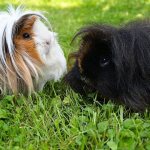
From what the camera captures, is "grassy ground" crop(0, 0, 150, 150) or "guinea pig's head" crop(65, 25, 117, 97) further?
"guinea pig's head" crop(65, 25, 117, 97)

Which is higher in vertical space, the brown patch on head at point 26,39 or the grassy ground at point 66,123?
the brown patch on head at point 26,39

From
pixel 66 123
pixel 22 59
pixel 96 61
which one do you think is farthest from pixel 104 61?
pixel 22 59

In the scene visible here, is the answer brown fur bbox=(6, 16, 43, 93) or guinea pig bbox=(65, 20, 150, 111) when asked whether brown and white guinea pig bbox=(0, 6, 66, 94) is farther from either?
guinea pig bbox=(65, 20, 150, 111)

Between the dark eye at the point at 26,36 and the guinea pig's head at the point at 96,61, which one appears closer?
the guinea pig's head at the point at 96,61

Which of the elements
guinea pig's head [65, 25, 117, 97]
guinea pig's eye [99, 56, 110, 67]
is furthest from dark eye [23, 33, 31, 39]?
guinea pig's eye [99, 56, 110, 67]

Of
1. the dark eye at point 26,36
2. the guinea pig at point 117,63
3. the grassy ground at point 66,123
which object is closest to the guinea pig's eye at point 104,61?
the guinea pig at point 117,63

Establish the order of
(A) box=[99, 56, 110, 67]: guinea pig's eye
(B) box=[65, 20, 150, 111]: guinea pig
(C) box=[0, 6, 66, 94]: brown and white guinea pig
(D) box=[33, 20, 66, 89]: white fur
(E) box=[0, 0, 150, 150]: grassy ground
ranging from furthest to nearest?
(D) box=[33, 20, 66, 89]: white fur → (C) box=[0, 6, 66, 94]: brown and white guinea pig → (A) box=[99, 56, 110, 67]: guinea pig's eye → (B) box=[65, 20, 150, 111]: guinea pig → (E) box=[0, 0, 150, 150]: grassy ground

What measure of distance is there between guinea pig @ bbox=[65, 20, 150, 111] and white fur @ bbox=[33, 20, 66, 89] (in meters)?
0.29

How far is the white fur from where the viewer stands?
3.71 metres

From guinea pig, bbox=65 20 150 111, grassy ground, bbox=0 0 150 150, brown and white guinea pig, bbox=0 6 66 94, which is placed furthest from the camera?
brown and white guinea pig, bbox=0 6 66 94

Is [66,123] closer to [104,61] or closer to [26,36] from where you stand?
[104,61]

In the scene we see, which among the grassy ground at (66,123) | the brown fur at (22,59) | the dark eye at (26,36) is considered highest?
the dark eye at (26,36)

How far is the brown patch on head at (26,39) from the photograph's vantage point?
12.0 ft

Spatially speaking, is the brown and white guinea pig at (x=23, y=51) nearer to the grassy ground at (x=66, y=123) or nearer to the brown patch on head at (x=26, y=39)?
the brown patch on head at (x=26, y=39)
